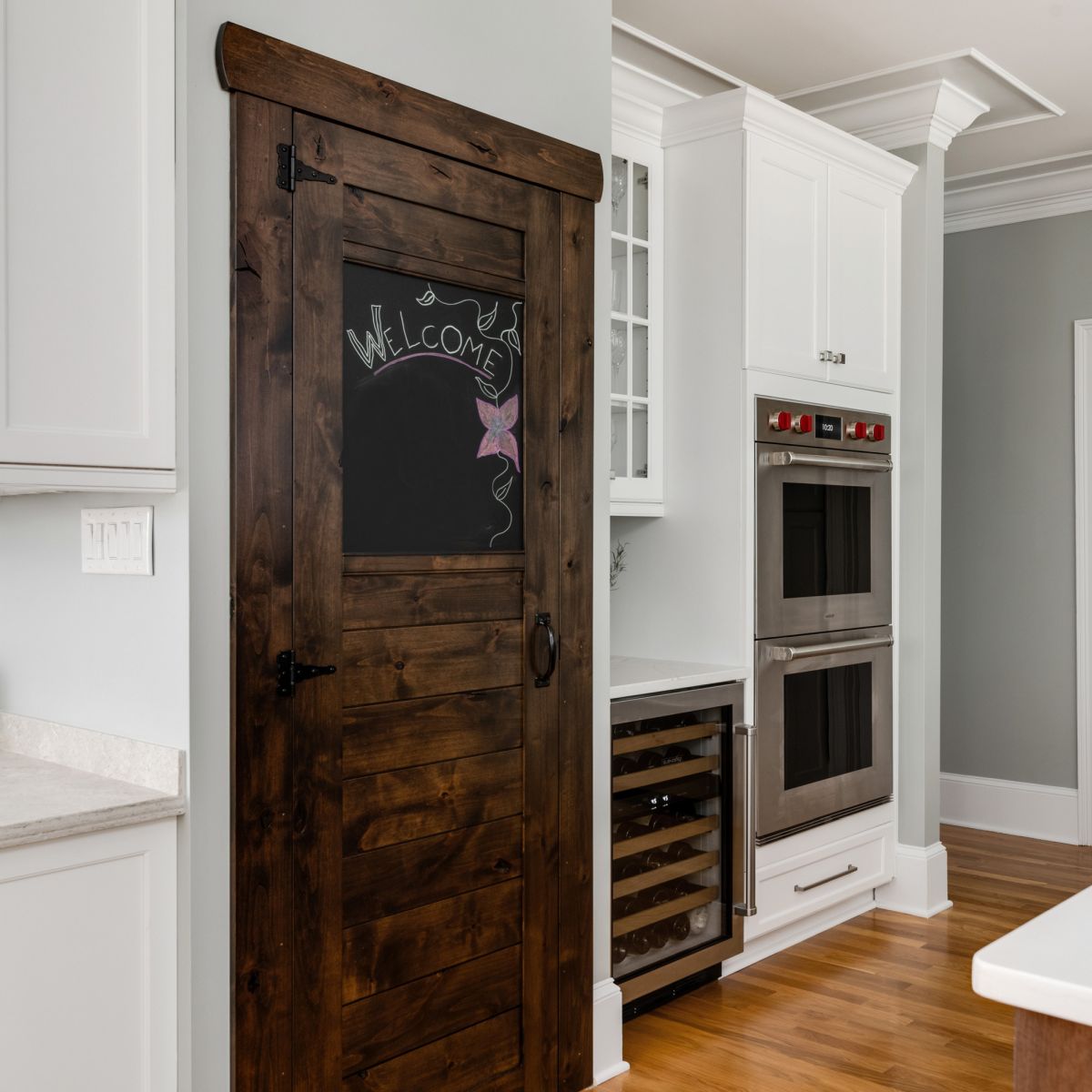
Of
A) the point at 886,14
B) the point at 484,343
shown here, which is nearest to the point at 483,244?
the point at 484,343

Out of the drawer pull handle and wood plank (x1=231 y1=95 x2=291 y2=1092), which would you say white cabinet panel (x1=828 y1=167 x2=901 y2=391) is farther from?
wood plank (x1=231 y1=95 x2=291 y2=1092)

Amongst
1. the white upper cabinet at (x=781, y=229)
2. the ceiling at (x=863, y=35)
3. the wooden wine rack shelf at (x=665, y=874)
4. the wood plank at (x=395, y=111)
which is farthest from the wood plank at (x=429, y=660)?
the ceiling at (x=863, y=35)

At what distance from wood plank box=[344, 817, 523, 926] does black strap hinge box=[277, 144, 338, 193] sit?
1.22m

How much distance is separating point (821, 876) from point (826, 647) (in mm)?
728

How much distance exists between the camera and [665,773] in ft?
10.1

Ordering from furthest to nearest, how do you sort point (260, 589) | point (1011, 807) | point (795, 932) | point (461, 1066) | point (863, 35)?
point (1011, 807) < point (795, 932) < point (863, 35) < point (461, 1066) < point (260, 589)

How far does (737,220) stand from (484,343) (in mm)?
1296

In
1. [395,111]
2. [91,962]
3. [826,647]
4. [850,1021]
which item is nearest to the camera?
[91,962]

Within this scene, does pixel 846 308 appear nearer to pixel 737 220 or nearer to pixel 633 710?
pixel 737 220

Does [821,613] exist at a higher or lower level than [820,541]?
lower

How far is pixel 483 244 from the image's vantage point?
239 cm

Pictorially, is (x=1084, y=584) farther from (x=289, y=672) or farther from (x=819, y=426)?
(x=289, y=672)

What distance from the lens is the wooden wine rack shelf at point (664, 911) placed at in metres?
2.94

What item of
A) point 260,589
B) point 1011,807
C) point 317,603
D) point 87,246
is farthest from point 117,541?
point 1011,807
